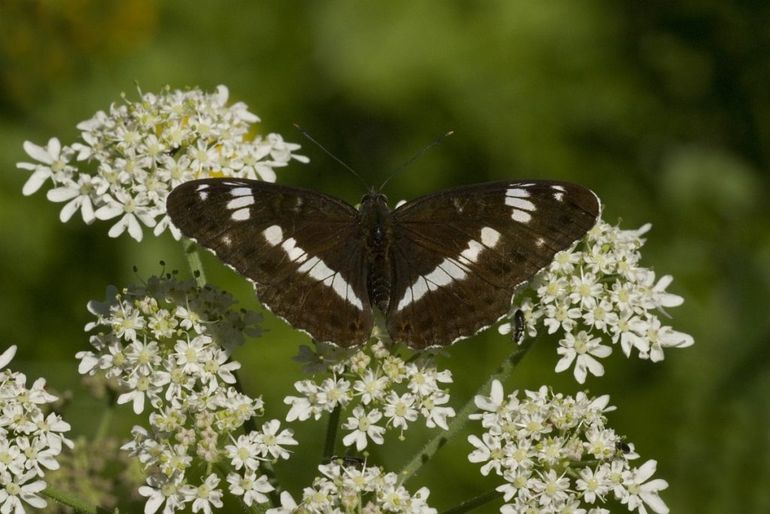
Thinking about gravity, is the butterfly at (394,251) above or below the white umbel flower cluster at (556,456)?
above

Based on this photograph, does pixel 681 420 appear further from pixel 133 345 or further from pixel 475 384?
pixel 133 345

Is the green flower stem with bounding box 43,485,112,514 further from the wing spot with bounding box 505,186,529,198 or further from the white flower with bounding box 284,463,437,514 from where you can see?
the wing spot with bounding box 505,186,529,198

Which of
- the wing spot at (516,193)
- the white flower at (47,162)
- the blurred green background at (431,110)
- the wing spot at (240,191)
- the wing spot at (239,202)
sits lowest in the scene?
the wing spot at (239,202)

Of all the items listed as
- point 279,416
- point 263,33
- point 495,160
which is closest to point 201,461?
point 279,416

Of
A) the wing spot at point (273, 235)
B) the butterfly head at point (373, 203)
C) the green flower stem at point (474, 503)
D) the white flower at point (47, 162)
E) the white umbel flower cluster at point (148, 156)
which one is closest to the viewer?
the green flower stem at point (474, 503)

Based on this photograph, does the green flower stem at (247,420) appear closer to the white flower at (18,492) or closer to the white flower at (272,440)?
the white flower at (272,440)

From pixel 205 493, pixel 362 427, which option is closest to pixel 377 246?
pixel 362 427

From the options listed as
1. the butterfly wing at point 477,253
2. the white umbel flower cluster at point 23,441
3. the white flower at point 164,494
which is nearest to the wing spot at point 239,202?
the butterfly wing at point 477,253

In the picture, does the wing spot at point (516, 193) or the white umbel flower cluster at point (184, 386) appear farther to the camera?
the wing spot at point (516, 193)
